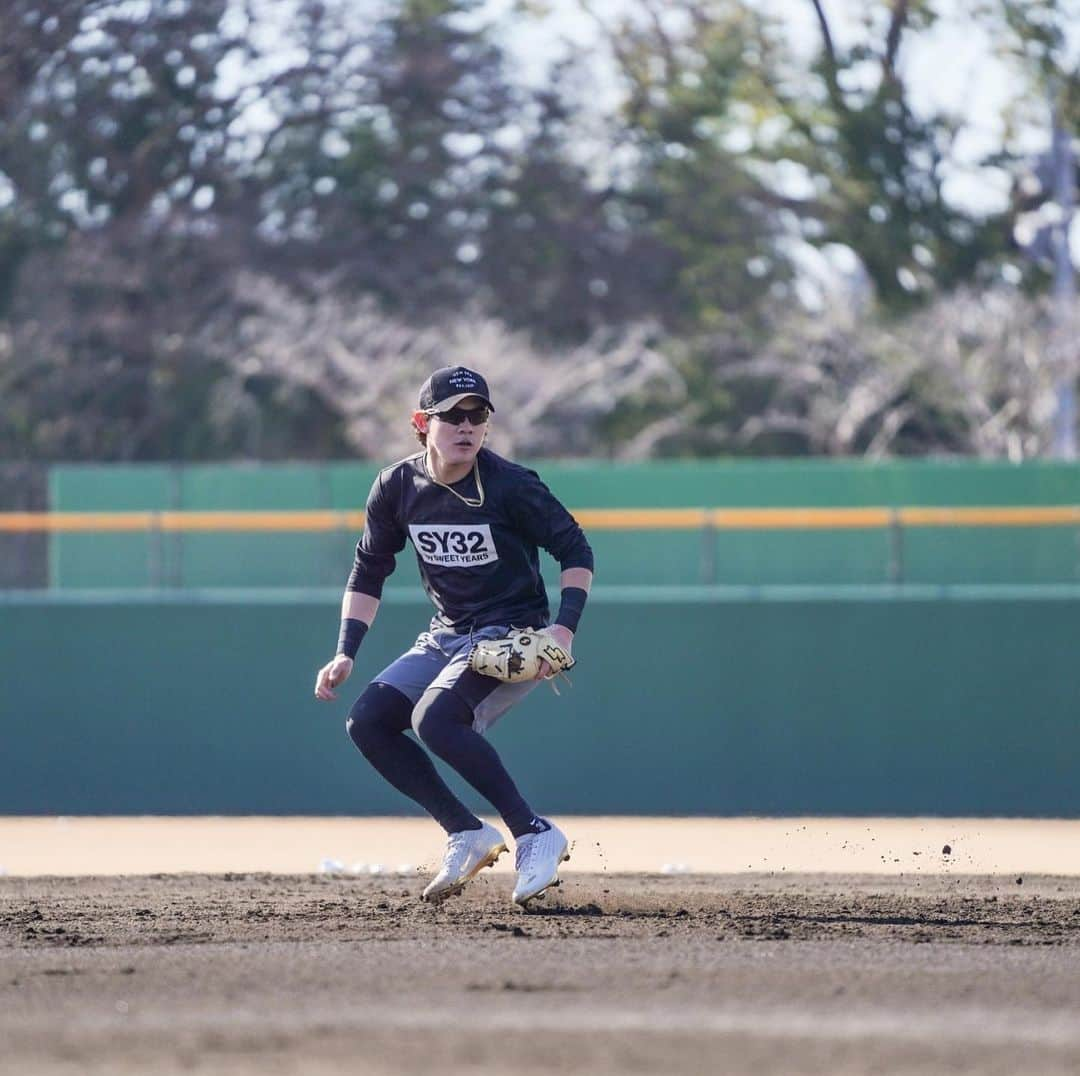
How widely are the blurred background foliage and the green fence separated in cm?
842

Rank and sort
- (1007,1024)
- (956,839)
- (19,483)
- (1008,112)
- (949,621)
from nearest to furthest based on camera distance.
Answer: (1007,1024)
(956,839)
(949,621)
(19,483)
(1008,112)

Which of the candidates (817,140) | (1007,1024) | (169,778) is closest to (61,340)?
(817,140)

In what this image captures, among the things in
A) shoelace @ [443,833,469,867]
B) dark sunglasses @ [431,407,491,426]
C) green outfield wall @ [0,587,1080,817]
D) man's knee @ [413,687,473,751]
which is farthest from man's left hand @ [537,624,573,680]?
green outfield wall @ [0,587,1080,817]

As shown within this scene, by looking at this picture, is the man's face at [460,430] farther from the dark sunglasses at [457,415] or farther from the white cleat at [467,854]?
the white cleat at [467,854]

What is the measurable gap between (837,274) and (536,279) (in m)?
4.55

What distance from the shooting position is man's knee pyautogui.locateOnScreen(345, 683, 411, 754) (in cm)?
704

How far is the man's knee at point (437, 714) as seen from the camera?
6.85 m

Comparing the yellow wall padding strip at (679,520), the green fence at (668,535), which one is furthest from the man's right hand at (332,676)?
the yellow wall padding strip at (679,520)

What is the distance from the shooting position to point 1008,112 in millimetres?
28984

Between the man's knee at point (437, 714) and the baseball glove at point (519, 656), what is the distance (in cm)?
14

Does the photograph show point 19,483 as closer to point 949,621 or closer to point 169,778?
point 169,778

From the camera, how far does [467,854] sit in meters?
6.96

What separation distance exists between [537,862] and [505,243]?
26409mm

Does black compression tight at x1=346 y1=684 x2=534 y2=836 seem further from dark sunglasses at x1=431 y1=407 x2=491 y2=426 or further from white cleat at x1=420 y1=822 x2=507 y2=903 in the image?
dark sunglasses at x1=431 y1=407 x2=491 y2=426
